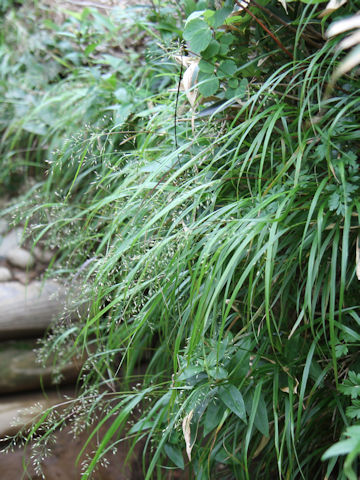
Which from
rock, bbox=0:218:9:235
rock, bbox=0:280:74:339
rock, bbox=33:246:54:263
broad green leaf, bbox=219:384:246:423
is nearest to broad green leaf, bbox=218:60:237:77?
broad green leaf, bbox=219:384:246:423

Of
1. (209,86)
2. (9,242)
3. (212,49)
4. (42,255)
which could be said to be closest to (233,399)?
(209,86)

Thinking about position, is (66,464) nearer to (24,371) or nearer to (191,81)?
(24,371)

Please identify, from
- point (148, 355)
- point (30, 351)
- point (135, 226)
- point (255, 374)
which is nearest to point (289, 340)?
point (255, 374)

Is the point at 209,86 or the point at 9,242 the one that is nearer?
the point at 209,86

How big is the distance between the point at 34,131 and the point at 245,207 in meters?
1.28

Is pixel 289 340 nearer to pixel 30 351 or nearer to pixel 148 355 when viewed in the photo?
pixel 148 355

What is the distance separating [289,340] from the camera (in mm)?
1248

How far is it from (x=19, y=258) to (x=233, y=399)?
1281mm

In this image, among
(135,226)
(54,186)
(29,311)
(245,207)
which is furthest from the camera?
(54,186)

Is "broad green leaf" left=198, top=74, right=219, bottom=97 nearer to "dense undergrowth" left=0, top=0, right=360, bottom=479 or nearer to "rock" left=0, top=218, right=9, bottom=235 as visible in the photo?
"dense undergrowth" left=0, top=0, right=360, bottom=479

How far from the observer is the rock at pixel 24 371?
6.35 ft

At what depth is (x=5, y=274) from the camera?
6.91ft

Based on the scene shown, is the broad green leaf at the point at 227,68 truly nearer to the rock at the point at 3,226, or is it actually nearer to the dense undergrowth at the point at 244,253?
the dense undergrowth at the point at 244,253

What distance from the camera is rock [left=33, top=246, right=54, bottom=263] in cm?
217
